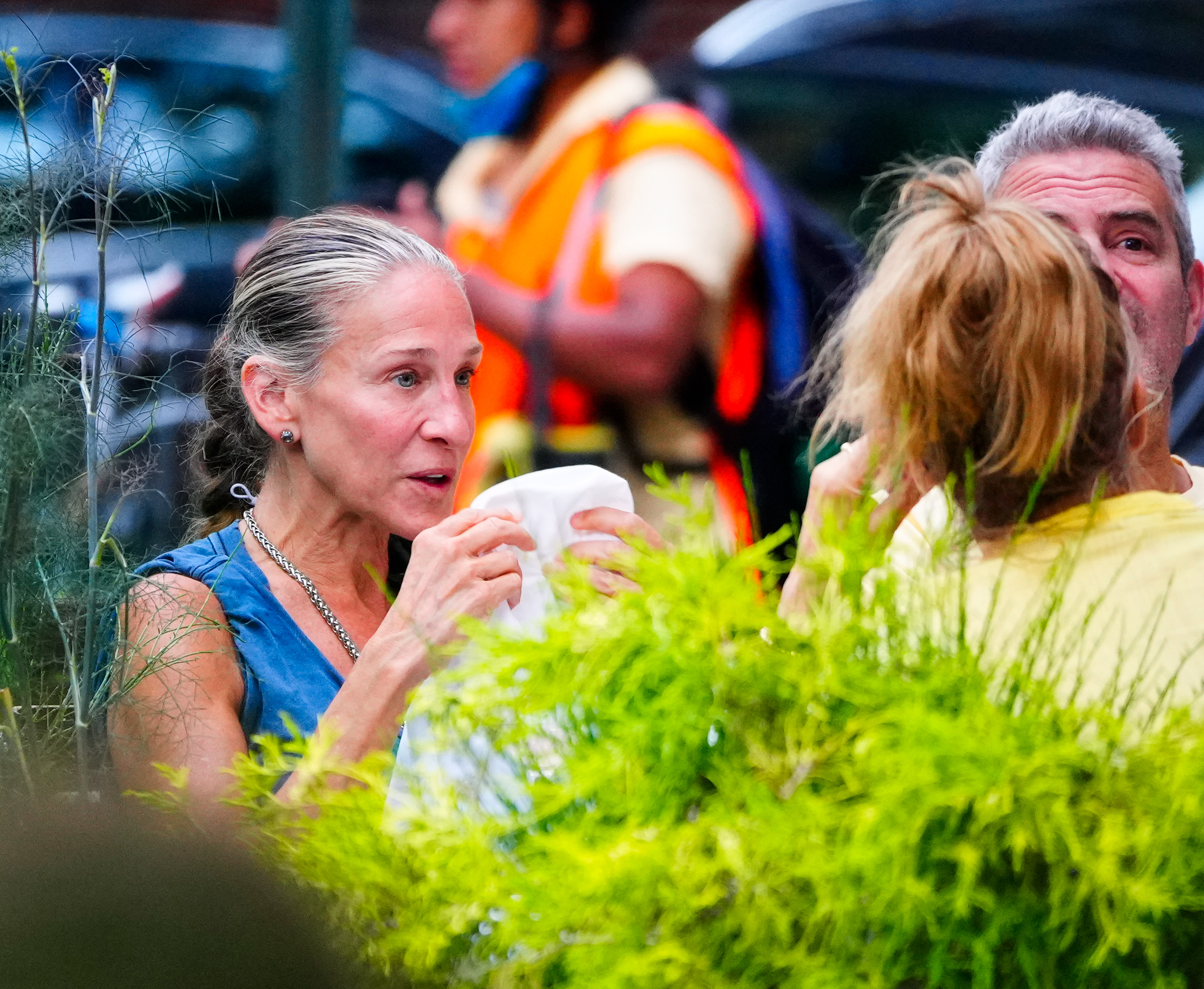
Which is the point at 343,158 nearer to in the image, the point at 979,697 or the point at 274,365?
the point at 274,365

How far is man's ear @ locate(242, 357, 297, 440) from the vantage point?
5.66 feet

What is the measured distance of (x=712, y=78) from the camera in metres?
2.78

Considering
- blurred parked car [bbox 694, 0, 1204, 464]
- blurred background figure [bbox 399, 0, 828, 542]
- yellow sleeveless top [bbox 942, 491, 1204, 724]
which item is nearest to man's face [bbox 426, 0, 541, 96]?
blurred background figure [bbox 399, 0, 828, 542]

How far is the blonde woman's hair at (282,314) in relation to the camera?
1697mm

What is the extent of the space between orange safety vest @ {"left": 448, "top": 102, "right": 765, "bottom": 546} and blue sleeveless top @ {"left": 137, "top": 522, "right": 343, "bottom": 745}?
97 cm

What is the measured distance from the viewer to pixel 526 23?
8.77 ft

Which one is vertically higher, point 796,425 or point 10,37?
point 10,37

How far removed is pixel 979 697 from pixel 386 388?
1.03 meters

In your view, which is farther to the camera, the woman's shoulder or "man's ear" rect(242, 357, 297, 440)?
"man's ear" rect(242, 357, 297, 440)

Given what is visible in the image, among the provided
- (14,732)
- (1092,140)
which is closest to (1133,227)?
(1092,140)

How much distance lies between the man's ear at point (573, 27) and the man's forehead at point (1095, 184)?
113 cm

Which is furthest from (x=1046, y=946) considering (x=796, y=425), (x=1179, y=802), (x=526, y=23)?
(x=526, y=23)

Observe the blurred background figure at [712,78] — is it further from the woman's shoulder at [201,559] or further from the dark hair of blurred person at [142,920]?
the dark hair of blurred person at [142,920]

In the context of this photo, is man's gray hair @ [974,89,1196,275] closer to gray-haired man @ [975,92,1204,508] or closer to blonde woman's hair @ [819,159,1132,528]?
gray-haired man @ [975,92,1204,508]
